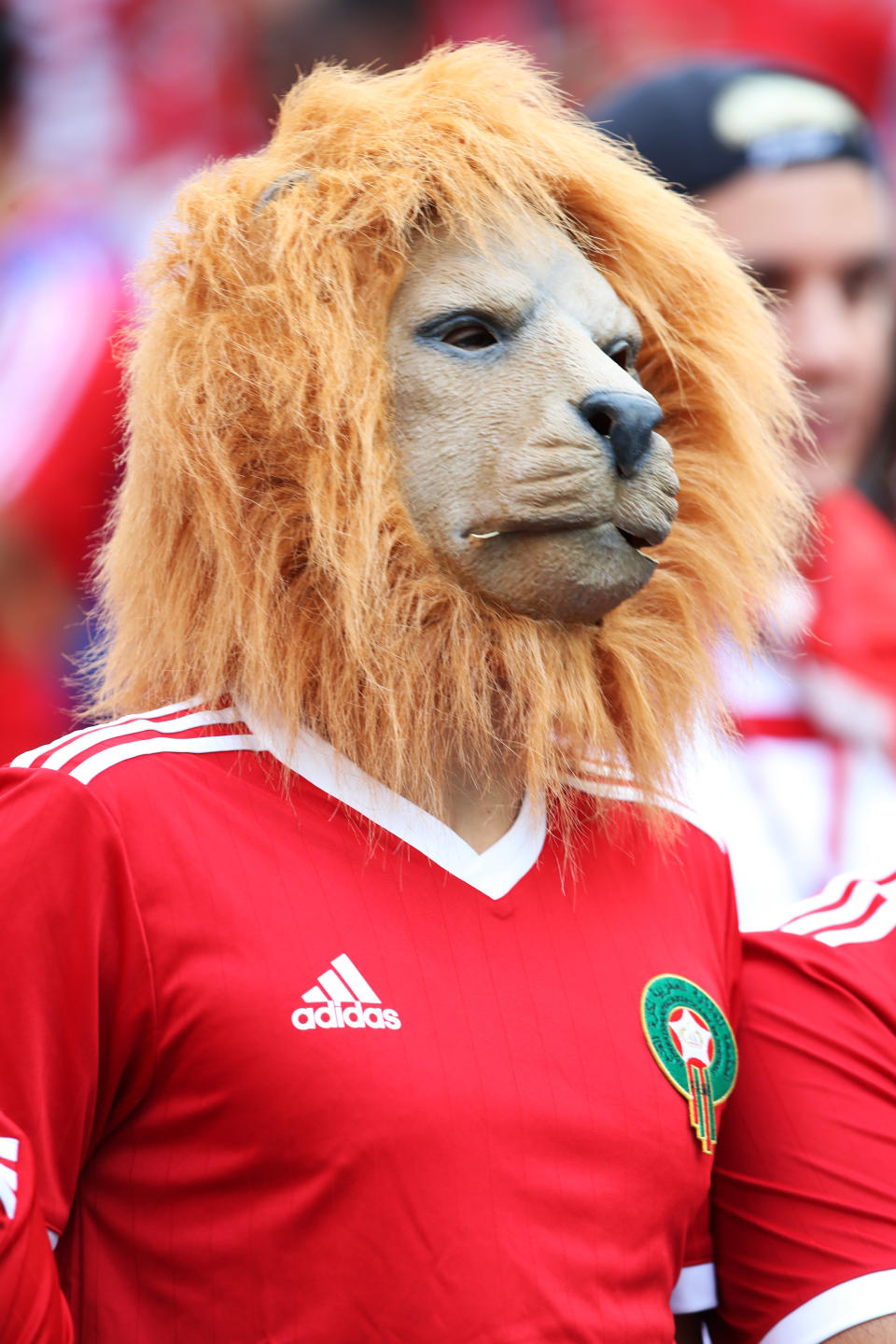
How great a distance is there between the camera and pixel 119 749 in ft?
3.68

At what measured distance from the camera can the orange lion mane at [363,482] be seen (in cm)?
114

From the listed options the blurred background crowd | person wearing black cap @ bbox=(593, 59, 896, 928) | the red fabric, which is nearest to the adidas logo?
the blurred background crowd

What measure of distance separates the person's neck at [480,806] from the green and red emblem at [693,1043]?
0.17 m

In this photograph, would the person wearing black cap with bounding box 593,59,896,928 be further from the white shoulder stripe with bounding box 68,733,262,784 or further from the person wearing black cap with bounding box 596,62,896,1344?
the white shoulder stripe with bounding box 68,733,262,784

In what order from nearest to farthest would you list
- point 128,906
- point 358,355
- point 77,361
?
point 128,906, point 358,355, point 77,361

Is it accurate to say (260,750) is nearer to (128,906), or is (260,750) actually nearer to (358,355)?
(128,906)

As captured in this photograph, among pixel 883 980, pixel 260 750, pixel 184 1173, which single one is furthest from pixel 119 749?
pixel 883 980

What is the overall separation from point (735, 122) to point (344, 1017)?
1635 millimetres

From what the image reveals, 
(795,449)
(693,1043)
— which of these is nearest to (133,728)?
(693,1043)

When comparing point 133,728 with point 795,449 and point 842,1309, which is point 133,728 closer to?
point 842,1309

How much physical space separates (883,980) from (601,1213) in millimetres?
332

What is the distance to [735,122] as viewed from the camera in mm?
2264

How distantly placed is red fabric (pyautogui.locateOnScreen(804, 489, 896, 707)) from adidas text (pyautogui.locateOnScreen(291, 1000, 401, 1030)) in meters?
A: 1.17

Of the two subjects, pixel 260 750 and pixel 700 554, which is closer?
pixel 260 750
